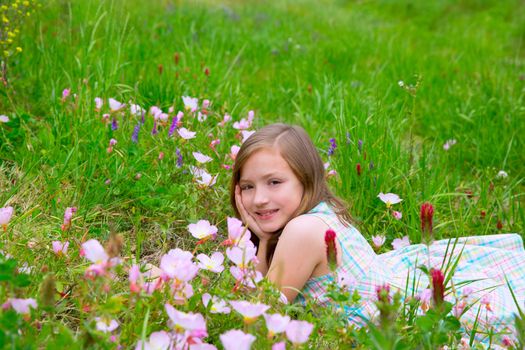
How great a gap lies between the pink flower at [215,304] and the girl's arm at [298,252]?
0.53m

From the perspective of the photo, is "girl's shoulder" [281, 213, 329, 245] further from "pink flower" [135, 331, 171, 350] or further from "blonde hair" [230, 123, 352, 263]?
"pink flower" [135, 331, 171, 350]

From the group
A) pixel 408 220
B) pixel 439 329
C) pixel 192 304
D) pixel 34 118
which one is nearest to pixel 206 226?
pixel 192 304

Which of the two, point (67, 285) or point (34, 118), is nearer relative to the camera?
point (67, 285)

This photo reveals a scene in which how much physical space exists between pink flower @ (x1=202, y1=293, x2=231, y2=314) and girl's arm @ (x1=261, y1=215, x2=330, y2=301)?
0.53 meters

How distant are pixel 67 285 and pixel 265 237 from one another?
77cm

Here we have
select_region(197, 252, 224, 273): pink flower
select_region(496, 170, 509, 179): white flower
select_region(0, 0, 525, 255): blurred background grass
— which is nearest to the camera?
select_region(197, 252, 224, 273): pink flower

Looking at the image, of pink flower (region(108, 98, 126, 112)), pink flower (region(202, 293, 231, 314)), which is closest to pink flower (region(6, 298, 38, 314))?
pink flower (region(202, 293, 231, 314))

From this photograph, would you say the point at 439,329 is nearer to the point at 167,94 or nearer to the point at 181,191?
the point at 181,191

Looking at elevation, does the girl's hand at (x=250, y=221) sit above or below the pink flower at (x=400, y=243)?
above

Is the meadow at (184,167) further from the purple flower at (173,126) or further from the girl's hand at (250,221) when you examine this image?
the girl's hand at (250,221)

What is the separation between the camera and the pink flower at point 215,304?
5.39 ft

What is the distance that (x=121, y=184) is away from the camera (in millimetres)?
2639

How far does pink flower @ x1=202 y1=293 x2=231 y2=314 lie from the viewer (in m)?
1.64

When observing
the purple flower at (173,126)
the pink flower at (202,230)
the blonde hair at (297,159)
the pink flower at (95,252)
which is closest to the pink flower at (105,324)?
the pink flower at (95,252)
